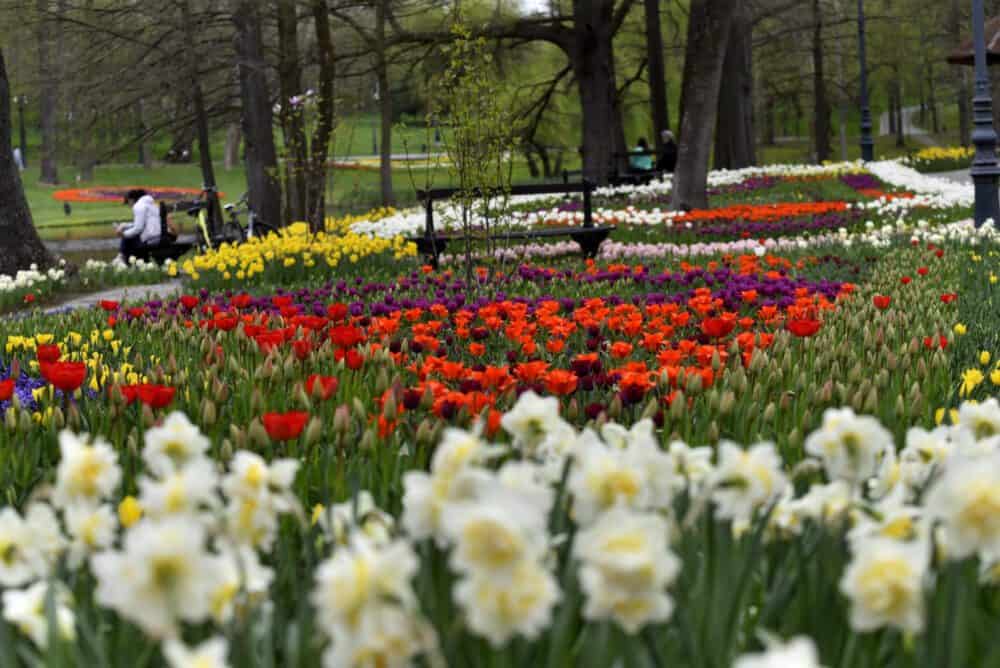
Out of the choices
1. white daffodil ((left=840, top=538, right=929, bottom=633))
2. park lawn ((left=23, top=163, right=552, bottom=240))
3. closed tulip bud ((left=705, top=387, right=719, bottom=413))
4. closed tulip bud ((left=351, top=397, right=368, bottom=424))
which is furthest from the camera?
park lawn ((left=23, top=163, right=552, bottom=240))

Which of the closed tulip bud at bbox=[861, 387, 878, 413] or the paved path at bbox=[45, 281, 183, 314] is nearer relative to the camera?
the closed tulip bud at bbox=[861, 387, 878, 413]

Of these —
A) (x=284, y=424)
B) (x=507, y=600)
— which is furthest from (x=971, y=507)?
(x=284, y=424)

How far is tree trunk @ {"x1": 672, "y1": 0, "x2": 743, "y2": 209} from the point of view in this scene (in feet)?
52.3

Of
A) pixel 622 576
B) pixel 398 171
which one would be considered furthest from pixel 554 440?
pixel 398 171

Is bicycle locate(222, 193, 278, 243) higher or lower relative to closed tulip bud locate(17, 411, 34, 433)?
higher

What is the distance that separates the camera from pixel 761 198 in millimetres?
20141

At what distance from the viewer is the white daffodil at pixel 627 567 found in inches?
53.9

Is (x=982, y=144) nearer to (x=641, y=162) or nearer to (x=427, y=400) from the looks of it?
(x=427, y=400)

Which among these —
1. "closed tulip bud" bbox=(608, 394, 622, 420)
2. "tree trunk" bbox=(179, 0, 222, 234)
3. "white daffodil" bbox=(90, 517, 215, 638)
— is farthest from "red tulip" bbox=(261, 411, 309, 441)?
"tree trunk" bbox=(179, 0, 222, 234)

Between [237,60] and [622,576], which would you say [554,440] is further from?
[237,60]

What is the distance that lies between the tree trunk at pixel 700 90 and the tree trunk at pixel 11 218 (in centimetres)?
836

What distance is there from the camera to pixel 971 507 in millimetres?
1493

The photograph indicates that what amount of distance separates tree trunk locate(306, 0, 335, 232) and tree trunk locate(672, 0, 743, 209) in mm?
4809

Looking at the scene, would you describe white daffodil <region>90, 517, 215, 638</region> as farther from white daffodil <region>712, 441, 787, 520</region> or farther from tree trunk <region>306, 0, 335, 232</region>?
tree trunk <region>306, 0, 335, 232</region>
